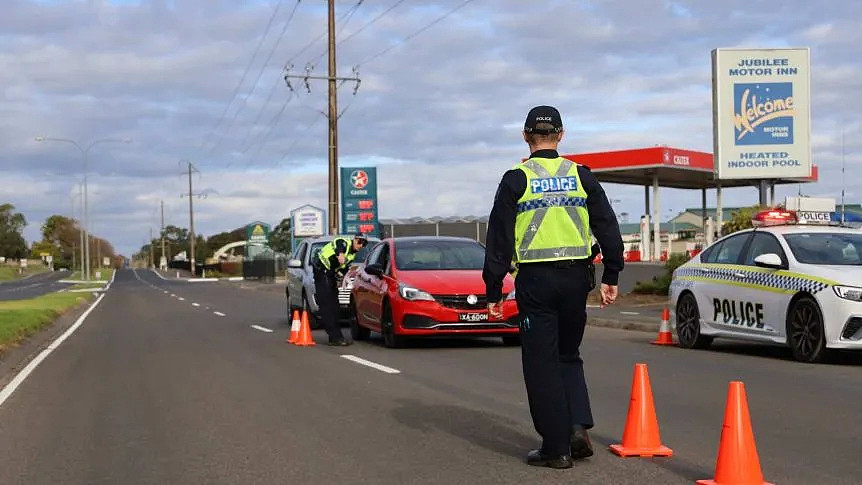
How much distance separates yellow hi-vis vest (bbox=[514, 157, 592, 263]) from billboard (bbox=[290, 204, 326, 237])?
60.7m

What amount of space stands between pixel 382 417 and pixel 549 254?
2.85 metres

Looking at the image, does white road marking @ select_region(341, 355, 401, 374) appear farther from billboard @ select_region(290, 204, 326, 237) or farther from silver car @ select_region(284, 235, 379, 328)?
billboard @ select_region(290, 204, 326, 237)

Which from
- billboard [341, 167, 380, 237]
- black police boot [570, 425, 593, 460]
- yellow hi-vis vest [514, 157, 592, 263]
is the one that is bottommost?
black police boot [570, 425, 593, 460]

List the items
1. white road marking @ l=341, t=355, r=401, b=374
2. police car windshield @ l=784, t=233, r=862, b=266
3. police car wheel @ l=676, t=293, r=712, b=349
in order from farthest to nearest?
police car wheel @ l=676, t=293, r=712, b=349 < police car windshield @ l=784, t=233, r=862, b=266 < white road marking @ l=341, t=355, r=401, b=374

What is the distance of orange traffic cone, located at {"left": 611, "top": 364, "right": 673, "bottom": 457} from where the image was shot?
21.6 feet

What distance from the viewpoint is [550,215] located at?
247 inches

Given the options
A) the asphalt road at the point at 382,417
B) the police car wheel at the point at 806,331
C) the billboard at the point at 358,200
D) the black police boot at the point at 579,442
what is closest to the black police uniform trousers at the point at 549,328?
the black police boot at the point at 579,442

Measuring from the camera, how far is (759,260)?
12000mm

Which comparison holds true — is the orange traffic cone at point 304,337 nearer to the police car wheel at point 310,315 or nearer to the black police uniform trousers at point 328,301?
the black police uniform trousers at point 328,301

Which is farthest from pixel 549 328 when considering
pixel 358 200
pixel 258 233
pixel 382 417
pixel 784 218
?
pixel 258 233

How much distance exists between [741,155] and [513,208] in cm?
2166

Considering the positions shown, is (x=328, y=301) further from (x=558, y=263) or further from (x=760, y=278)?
(x=558, y=263)

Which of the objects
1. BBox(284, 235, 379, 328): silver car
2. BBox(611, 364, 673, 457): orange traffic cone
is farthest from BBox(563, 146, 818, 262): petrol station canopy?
BBox(611, 364, 673, 457): orange traffic cone

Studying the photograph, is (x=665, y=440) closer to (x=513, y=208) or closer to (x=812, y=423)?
(x=812, y=423)
